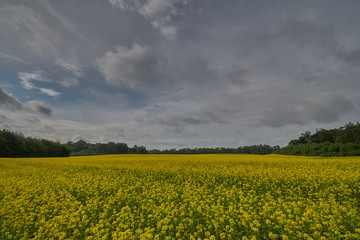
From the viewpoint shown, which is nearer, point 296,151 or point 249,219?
point 249,219

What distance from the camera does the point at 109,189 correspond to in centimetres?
954

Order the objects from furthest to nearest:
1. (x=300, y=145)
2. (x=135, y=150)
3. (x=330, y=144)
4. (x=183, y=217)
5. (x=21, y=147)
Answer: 1. (x=135, y=150)
2. (x=300, y=145)
3. (x=21, y=147)
4. (x=330, y=144)
5. (x=183, y=217)

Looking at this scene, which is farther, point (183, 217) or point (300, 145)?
point (300, 145)

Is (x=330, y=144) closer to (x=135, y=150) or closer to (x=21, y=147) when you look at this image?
(x=135, y=150)

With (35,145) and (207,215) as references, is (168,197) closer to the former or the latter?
(207,215)

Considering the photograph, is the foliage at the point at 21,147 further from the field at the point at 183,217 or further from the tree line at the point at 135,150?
the field at the point at 183,217

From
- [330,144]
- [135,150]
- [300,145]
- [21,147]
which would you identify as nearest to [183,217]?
[330,144]

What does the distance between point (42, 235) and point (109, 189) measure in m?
4.39

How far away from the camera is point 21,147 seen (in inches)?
2351

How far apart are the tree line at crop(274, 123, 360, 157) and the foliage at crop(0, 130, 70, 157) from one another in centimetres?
8941

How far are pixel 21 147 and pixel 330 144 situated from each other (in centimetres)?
9308

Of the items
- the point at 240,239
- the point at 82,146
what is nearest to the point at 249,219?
the point at 240,239

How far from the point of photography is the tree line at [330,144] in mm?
41469

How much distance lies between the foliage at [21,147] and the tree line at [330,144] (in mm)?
89411
